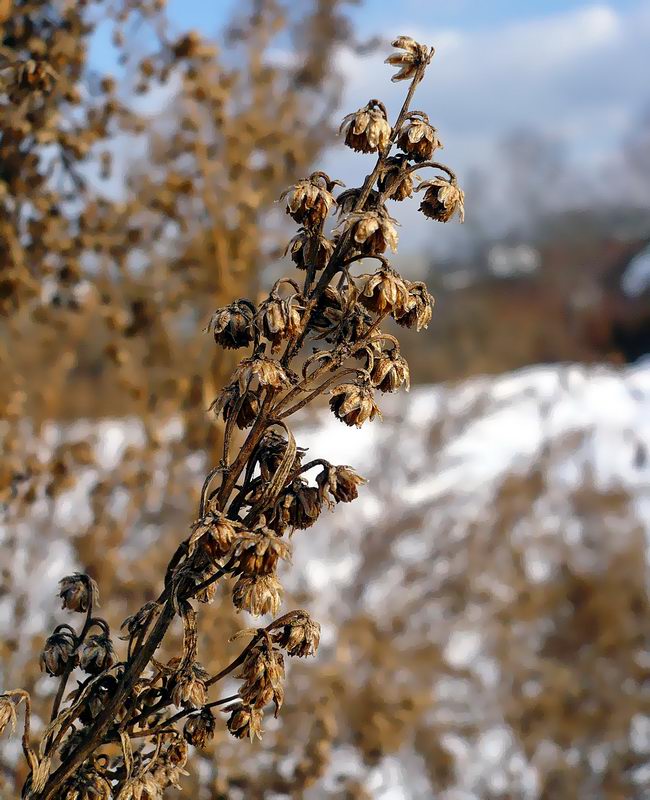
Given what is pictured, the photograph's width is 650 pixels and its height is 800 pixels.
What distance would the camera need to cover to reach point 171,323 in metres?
3.22

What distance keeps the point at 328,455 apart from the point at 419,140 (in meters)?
4.91

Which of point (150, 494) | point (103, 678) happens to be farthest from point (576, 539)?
point (103, 678)

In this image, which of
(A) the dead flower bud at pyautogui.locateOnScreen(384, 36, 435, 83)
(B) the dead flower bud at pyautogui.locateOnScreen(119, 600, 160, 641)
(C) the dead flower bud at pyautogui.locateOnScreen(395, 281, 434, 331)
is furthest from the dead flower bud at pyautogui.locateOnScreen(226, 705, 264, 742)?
(A) the dead flower bud at pyautogui.locateOnScreen(384, 36, 435, 83)

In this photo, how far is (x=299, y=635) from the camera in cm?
107

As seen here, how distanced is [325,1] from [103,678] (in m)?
2.66

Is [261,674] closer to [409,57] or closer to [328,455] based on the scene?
[409,57]

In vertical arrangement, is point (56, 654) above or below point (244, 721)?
above

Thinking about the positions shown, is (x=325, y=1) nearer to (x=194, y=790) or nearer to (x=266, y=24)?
(x=266, y=24)

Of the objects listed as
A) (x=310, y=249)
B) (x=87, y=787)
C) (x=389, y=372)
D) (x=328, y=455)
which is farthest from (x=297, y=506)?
(x=328, y=455)

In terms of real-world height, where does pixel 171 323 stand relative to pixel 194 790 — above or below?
above

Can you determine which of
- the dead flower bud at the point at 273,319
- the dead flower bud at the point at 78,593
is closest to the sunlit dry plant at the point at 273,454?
the dead flower bud at the point at 273,319

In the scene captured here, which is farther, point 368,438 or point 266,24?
point 368,438

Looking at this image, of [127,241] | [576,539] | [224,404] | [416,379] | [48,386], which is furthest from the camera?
[416,379]

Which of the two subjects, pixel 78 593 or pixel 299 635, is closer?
pixel 299 635
